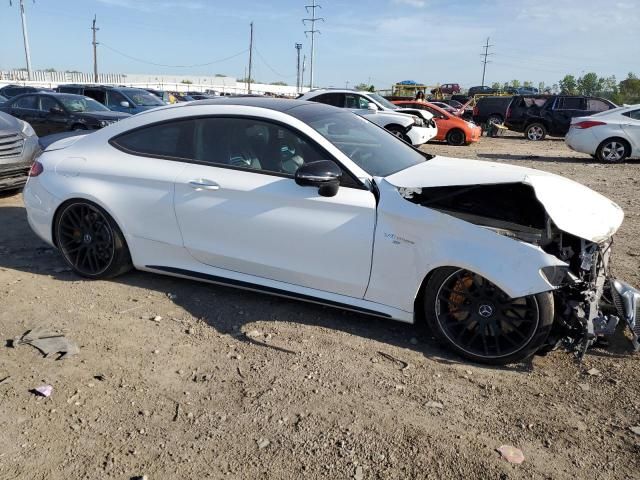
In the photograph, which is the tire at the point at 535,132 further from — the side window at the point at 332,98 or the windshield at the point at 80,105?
the windshield at the point at 80,105

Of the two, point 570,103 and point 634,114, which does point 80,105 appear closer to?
point 634,114

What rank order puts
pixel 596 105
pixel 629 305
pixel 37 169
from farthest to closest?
1. pixel 596 105
2. pixel 37 169
3. pixel 629 305

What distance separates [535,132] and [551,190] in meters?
20.1

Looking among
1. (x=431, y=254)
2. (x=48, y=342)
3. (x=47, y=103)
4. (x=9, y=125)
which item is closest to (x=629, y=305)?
(x=431, y=254)

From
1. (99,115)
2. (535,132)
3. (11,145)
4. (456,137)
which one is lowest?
(456,137)

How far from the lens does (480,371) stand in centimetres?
340

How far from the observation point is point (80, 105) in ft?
40.7

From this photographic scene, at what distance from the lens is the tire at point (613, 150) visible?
44.8 feet

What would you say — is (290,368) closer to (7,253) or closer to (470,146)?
(7,253)

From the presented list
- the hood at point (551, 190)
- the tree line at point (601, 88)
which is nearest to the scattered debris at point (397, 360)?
the hood at point (551, 190)

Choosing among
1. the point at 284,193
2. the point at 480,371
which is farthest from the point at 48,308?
the point at 480,371

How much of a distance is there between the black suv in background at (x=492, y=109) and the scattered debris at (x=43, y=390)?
24523 millimetres

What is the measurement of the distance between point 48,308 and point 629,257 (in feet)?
18.0

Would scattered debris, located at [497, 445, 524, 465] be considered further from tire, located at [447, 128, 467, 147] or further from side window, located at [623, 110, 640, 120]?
tire, located at [447, 128, 467, 147]
